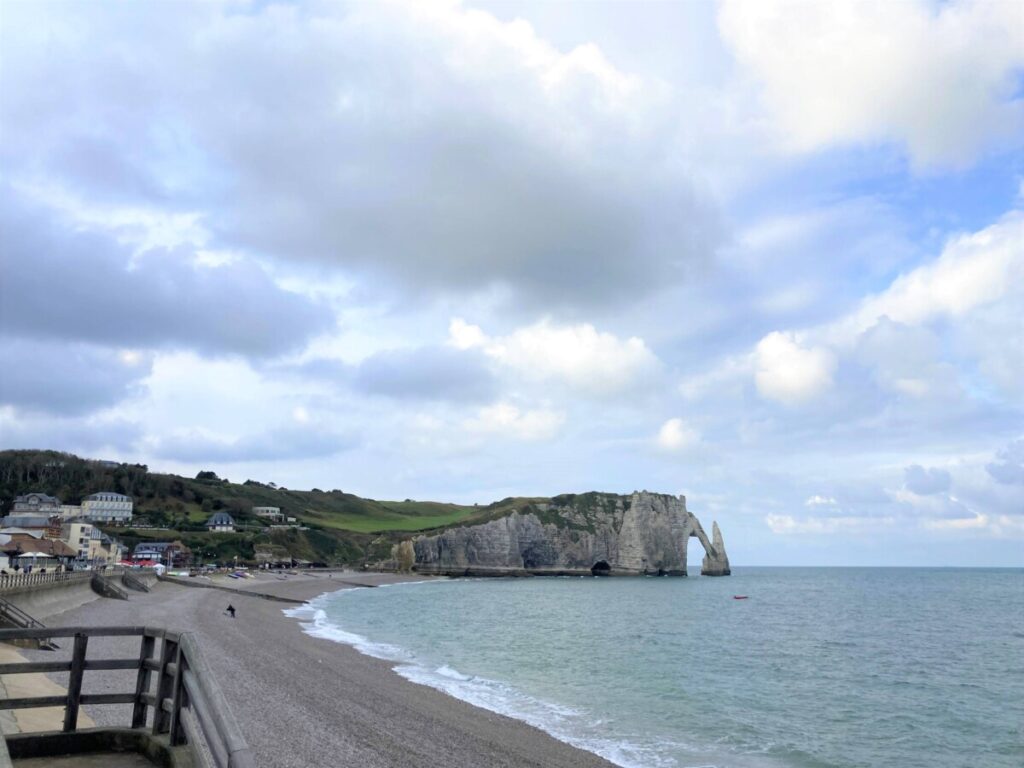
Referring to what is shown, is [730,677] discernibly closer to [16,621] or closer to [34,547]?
[16,621]

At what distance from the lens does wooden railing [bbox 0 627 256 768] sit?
593 centimetres

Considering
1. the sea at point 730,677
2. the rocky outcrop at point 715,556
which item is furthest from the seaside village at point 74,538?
the rocky outcrop at point 715,556

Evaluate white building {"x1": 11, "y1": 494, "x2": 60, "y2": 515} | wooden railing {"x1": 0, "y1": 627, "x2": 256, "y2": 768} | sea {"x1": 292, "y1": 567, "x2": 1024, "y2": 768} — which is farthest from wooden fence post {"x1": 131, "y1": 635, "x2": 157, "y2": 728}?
white building {"x1": 11, "y1": 494, "x2": 60, "y2": 515}

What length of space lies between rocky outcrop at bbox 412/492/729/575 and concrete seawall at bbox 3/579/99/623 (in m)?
120

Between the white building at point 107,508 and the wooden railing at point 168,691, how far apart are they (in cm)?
18378

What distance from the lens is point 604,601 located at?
9606cm

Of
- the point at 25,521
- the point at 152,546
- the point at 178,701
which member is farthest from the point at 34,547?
the point at 178,701

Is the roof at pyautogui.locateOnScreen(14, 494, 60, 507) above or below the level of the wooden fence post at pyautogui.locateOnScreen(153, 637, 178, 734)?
below

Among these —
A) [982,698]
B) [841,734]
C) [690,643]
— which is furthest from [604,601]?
[841,734]

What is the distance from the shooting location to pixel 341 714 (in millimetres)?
23484

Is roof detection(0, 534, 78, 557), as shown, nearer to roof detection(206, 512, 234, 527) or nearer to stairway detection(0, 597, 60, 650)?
stairway detection(0, 597, 60, 650)

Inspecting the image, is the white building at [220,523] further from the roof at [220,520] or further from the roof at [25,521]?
the roof at [25,521]

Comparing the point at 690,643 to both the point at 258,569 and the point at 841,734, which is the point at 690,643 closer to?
the point at 841,734

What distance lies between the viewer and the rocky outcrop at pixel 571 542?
569ft
